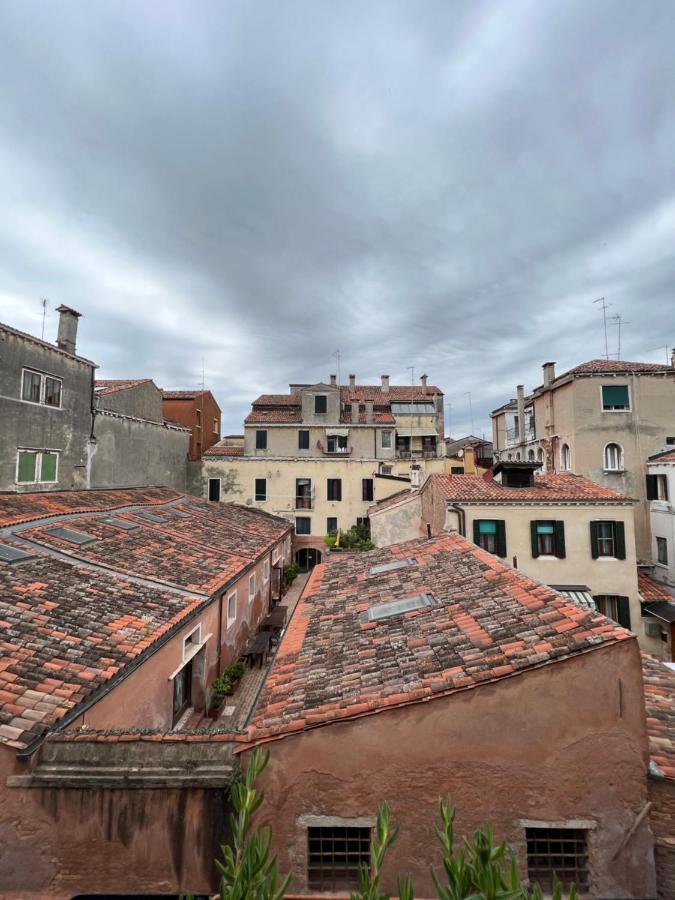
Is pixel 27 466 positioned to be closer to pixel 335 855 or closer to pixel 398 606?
pixel 398 606

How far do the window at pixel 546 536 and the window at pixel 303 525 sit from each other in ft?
55.3

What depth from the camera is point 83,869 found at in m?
4.68

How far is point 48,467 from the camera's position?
18.3m

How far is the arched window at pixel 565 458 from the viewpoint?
85.2 ft

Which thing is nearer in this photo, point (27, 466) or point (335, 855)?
point (335, 855)

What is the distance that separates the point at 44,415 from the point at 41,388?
114cm

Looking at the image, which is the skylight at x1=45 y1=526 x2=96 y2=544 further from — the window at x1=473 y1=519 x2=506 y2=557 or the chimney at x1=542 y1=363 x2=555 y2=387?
the chimney at x1=542 y1=363 x2=555 y2=387

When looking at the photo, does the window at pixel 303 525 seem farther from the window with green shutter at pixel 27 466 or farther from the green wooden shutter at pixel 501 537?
the window with green shutter at pixel 27 466

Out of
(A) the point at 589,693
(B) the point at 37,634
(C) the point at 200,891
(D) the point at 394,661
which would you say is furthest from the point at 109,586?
(A) the point at 589,693

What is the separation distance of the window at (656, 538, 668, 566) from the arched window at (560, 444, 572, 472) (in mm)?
5875

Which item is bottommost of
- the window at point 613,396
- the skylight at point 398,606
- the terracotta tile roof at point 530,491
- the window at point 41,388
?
the skylight at point 398,606

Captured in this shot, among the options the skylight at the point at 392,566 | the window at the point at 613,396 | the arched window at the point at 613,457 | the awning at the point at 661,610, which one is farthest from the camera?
the window at the point at 613,396

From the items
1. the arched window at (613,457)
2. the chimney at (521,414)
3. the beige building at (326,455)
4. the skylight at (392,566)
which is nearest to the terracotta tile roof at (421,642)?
the skylight at (392,566)

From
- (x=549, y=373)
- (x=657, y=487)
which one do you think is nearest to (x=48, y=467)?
(x=549, y=373)
